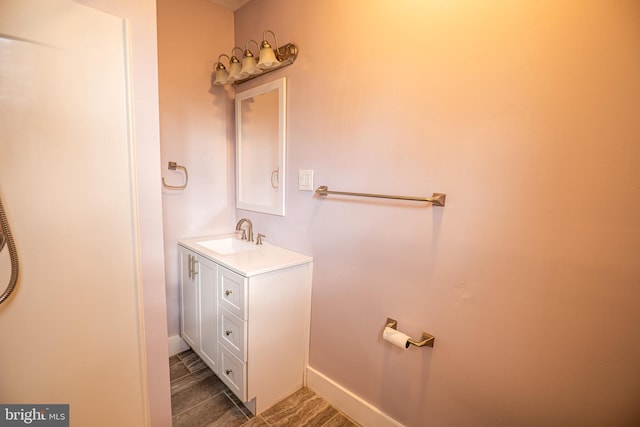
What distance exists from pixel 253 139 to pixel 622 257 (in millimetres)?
2030

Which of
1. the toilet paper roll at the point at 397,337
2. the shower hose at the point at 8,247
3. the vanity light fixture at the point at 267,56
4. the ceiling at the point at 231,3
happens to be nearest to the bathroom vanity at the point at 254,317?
the toilet paper roll at the point at 397,337

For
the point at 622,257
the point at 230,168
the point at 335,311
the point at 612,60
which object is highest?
the point at 612,60

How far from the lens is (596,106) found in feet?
2.68

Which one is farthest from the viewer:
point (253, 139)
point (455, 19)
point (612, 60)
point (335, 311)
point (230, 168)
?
point (230, 168)

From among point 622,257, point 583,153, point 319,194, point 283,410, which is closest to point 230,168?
point 319,194

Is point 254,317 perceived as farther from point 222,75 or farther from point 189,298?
point 222,75

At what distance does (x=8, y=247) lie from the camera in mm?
768

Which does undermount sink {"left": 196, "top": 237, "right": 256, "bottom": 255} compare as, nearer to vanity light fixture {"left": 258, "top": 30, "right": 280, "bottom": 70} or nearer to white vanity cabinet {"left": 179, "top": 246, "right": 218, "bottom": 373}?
white vanity cabinet {"left": 179, "top": 246, "right": 218, "bottom": 373}

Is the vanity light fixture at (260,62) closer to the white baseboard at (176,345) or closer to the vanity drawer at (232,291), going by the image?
the vanity drawer at (232,291)

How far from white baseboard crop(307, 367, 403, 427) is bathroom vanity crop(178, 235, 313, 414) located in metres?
0.11

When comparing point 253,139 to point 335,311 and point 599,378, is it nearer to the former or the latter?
point 335,311

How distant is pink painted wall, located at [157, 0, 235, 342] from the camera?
1.89m

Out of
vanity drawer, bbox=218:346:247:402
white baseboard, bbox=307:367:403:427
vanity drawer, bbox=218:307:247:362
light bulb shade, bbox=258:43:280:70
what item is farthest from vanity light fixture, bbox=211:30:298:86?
white baseboard, bbox=307:367:403:427

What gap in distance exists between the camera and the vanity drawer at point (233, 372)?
147 cm
